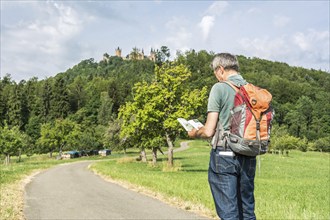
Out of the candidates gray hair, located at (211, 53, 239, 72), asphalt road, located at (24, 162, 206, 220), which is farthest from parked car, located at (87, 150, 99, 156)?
gray hair, located at (211, 53, 239, 72)

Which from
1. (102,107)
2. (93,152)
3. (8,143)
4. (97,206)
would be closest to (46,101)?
(102,107)

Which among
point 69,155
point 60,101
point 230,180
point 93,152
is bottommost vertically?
point 93,152

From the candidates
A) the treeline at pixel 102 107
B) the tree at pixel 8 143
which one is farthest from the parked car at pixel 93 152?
the tree at pixel 8 143

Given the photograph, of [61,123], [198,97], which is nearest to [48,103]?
[61,123]

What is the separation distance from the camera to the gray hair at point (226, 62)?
4.47 metres

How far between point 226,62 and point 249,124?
0.87 m

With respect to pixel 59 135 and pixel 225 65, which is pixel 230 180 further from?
pixel 59 135

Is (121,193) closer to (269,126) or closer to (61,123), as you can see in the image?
(269,126)

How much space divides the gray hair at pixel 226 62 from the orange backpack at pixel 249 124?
407mm

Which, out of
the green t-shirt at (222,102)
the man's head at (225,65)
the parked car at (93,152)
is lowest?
the parked car at (93,152)

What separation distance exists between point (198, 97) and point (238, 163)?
88.0 ft

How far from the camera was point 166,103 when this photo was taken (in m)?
31.0

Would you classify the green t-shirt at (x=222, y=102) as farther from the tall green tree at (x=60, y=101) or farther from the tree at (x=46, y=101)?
the tall green tree at (x=60, y=101)

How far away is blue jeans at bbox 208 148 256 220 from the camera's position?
13.6 feet
